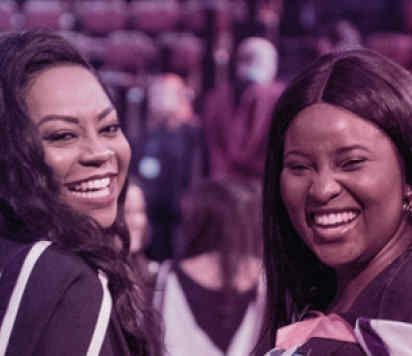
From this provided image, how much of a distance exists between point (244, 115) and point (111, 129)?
3158mm

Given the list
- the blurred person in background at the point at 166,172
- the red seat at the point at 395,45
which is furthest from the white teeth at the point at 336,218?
the red seat at the point at 395,45

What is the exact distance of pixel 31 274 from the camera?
1.92m

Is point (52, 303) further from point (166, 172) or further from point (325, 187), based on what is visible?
point (166, 172)

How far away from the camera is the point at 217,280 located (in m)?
3.59

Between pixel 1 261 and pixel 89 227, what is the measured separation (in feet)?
0.91

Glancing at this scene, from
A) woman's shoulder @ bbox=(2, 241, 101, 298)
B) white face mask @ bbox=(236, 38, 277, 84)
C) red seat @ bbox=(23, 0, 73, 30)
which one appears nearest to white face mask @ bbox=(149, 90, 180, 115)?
white face mask @ bbox=(236, 38, 277, 84)

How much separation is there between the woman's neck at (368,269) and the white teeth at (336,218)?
0.09 meters

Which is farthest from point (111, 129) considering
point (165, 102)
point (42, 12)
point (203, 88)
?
point (42, 12)

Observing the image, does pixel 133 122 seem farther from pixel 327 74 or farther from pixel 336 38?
pixel 327 74

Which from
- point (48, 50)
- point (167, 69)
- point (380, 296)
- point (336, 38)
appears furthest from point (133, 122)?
point (380, 296)

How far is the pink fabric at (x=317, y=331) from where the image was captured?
1812 mm

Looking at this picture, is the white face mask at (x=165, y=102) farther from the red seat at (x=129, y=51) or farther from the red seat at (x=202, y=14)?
the red seat at (x=129, y=51)

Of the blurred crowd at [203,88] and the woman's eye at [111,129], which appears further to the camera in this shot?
the blurred crowd at [203,88]

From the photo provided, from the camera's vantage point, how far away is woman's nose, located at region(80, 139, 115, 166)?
223 cm
